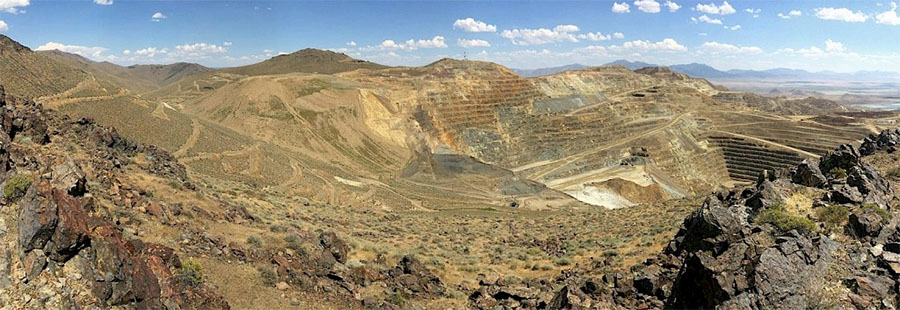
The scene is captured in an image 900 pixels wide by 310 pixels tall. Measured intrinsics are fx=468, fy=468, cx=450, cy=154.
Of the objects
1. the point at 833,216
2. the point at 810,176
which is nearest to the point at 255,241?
the point at 833,216

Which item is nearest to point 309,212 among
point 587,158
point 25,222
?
point 25,222

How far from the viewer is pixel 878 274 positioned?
8.31 meters

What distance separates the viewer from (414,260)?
53.3 ft

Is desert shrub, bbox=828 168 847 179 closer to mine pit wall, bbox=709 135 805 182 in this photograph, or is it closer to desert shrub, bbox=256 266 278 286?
desert shrub, bbox=256 266 278 286

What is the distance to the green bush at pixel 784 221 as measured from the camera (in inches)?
444

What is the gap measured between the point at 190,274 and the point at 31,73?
1441 inches

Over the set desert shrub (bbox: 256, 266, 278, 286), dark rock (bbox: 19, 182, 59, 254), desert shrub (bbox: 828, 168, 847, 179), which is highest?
dark rock (bbox: 19, 182, 59, 254)

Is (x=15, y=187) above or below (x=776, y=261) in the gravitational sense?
above

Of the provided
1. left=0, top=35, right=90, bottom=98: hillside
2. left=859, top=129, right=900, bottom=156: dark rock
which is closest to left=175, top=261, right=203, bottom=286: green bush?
left=0, top=35, right=90, bottom=98: hillside

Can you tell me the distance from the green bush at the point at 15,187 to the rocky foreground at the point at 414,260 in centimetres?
3

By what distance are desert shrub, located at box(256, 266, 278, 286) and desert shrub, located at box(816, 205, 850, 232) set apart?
1364cm

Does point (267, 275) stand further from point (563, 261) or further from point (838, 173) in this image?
point (838, 173)

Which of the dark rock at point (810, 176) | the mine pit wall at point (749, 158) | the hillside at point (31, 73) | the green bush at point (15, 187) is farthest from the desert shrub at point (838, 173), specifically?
the mine pit wall at point (749, 158)

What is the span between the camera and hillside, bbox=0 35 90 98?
108 feet
